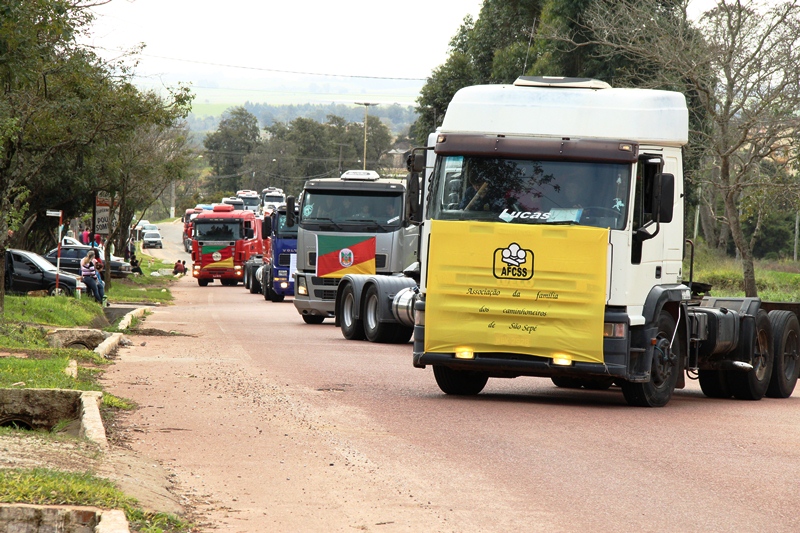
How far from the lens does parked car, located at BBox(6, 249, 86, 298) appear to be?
33.1 meters

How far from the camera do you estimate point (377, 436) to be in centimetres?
990

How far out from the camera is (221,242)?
179ft

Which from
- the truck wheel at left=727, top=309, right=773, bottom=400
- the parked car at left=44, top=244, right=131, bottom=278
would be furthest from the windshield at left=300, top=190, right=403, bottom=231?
the parked car at left=44, top=244, right=131, bottom=278

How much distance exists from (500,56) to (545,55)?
4.41 metres

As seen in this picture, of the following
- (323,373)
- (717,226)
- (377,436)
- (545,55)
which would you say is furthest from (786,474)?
(717,226)

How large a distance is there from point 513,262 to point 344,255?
13.5 m

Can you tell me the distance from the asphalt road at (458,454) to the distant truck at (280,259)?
19.6 metres

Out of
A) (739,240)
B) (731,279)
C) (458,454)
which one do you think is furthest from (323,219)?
(731,279)

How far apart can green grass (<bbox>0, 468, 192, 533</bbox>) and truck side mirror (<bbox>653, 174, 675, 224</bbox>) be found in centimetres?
704

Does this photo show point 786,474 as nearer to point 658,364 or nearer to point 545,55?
point 658,364

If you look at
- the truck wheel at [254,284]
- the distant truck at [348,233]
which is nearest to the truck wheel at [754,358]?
the distant truck at [348,233]

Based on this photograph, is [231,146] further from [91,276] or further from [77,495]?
→ [77,495]

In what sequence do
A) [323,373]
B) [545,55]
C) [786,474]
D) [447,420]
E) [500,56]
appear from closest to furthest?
[786,474]
[447,420]
[323,373]
[545,55]
[500,56]

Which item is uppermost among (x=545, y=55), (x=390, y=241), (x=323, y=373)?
(x=545, y=55)
